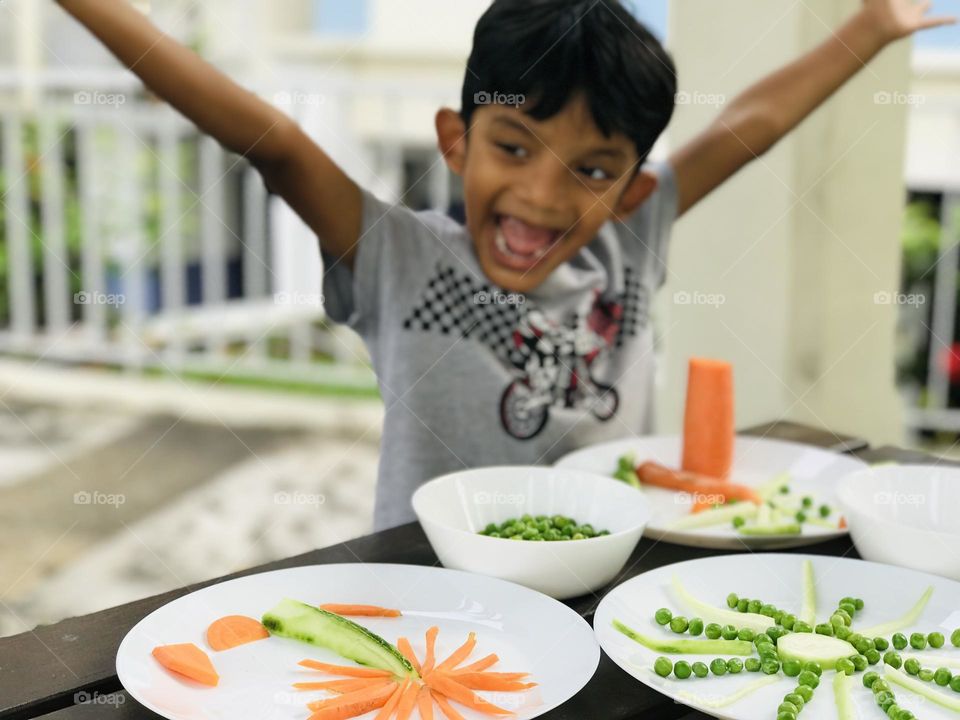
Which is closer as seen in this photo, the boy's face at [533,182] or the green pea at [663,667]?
the green pea at [663,667]

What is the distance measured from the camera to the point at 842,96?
2.18m

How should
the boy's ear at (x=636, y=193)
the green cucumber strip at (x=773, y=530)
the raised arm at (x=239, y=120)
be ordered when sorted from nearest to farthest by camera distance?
1. the green cucumber strip at (x=773, y=530)
2. the raised arm at (x=239, y=120)
3. the boy's ear at (x=636, y=193)

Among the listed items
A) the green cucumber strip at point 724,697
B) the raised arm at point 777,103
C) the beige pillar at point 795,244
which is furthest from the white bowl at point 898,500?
the beige pillar at point 795,244

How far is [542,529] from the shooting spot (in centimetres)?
110

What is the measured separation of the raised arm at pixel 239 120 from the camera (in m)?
1.30

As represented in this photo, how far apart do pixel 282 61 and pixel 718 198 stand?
4.32 metres

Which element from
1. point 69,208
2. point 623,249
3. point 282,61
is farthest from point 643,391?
point 282,61

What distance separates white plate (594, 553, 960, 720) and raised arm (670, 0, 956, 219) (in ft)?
3.33

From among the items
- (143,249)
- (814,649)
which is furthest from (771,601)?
(143,249)

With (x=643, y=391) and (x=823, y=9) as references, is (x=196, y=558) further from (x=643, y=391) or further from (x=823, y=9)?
(x=823, y=9)

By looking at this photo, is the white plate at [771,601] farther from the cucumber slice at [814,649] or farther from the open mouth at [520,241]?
the open mouth at [520,241]

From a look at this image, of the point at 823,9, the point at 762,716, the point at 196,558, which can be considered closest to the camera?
the point at 762,716

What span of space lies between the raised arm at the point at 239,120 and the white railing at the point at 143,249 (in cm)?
240

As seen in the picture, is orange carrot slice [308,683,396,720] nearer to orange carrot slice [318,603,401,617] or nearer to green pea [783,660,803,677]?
orange carrot slice [318,603,401,617]
